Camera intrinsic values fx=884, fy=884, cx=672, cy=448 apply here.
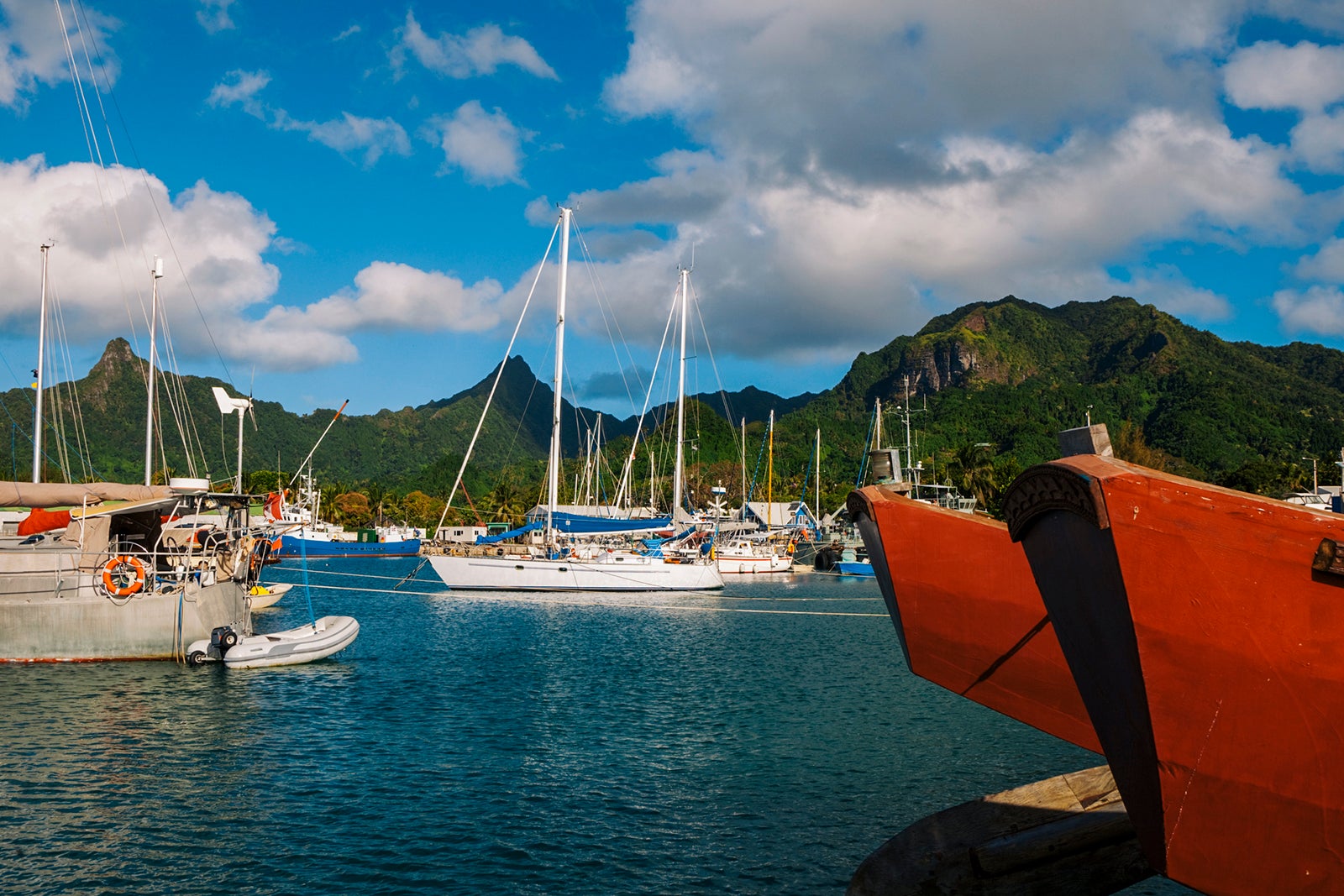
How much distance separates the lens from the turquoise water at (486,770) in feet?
33.0

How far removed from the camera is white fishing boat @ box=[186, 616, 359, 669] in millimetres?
22266

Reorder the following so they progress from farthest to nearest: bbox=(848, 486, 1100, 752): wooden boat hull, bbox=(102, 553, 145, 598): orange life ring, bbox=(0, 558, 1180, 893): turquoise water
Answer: bbox=(102, 553, 145, 598): orange life ring < bbox=(0, 558, 1180, 893): turquoise water < bbox=(848, 486, 1100, 752): wooden boat hull

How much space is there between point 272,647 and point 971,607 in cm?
1907

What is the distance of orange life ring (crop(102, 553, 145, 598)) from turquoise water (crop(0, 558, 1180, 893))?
6.26 ft

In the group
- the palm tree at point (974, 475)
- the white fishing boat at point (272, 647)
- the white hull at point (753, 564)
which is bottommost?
the white hull at point (753, 564)

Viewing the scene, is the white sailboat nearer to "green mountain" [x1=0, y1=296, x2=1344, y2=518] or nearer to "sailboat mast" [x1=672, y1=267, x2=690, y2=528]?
"sailboat mast" [x1=672, y1=267, x2=690, y2=528]

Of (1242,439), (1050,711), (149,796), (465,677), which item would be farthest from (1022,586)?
(1242,439)

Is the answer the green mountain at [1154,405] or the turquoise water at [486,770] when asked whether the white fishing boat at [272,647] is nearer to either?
Answer: the turquoise water at [486,770]

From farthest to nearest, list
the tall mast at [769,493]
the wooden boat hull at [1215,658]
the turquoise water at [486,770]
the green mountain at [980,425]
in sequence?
the green mountain at [980,425]
the tall mast at [769,493]
the turquoise water at [486,770]
the wooden boat hull at [1215,658]

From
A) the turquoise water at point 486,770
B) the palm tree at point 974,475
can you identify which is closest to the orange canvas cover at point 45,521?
the turquoise water at point 486,770

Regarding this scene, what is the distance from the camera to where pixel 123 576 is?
74.4 feet

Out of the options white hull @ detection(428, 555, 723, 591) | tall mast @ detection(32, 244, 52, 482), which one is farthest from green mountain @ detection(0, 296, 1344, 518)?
tall mast @ detection(32, 244, 52, 482)

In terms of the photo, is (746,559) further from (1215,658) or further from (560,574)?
(1215,658)

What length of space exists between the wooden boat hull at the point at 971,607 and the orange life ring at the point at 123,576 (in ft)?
67.3
